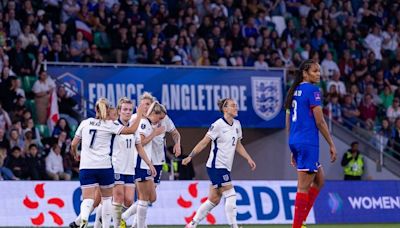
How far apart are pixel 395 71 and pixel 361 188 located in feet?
26.2

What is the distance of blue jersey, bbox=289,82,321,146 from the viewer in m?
15.3

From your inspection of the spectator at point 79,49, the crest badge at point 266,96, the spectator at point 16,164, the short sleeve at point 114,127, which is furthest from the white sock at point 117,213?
the crest badge at point 266,96

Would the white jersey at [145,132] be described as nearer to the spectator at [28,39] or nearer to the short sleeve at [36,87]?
the short sleeve at [36,87]

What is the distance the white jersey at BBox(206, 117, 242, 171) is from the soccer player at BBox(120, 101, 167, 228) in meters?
0.96

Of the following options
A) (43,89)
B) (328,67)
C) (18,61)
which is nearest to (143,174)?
(43,89)

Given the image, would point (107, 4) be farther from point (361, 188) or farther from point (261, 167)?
A: point (361, 188)

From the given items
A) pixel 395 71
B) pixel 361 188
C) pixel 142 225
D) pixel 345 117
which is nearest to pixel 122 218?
pixel 142 225

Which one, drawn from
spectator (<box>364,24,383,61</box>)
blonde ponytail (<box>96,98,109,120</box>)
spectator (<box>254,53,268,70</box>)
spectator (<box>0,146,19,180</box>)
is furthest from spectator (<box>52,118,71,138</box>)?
spectator (<box>364,24,383,61</box>)

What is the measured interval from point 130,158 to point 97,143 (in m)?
1.70

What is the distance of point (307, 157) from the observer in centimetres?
1522

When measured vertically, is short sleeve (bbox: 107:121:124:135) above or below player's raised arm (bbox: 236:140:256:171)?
above

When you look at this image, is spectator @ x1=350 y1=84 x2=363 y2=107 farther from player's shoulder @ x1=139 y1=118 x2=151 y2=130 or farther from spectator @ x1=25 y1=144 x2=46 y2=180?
player's shoulder @ x1=139 y1=118 x2=151 y2=130

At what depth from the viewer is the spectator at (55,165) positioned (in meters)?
24.2

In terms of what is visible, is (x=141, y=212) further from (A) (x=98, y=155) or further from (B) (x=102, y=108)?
(B) (x=102, y=108)
